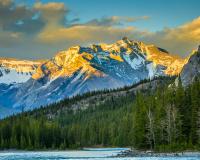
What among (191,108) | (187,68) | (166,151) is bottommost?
(166,151)

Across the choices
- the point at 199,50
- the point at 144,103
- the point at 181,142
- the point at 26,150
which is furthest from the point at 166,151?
the point at 26,150

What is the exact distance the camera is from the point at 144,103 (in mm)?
149750

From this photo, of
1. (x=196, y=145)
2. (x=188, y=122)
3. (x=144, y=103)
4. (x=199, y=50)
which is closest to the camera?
(x=196, y=145)

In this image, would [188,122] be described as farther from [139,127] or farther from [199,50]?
[199,50]

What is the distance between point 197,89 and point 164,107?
11.4 m

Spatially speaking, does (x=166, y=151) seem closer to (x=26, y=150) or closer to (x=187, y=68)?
(x=187, y=68)

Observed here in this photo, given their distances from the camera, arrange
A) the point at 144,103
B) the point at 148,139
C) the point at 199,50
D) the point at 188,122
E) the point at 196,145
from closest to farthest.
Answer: the point at 196,145
the point at 188,122
the point at 148,139
the point at 144,103
the point at 199,50

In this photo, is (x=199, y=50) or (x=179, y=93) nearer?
(x=179, y=93)

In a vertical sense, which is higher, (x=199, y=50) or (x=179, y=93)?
(x=199, y=50)

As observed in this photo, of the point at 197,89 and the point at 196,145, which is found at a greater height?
the point at 197,89

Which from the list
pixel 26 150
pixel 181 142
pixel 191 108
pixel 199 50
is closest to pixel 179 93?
pixel 191 108

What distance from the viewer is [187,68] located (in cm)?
18900

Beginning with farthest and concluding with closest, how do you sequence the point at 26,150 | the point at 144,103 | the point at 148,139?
the point at 26,150, the point at 144,103, the point at 148,139

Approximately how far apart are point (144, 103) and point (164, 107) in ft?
44.9
